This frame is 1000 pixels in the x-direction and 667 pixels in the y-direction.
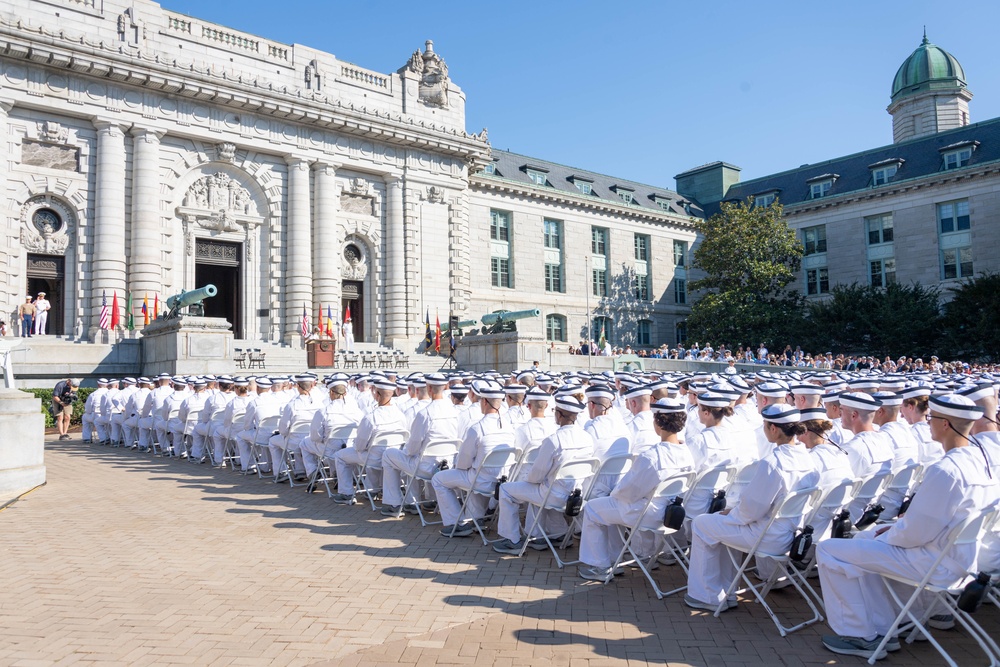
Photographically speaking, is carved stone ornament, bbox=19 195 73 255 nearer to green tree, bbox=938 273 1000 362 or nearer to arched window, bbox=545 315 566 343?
arched window, bbox=545 315 566 343

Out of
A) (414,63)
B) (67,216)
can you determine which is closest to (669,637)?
(67,216)

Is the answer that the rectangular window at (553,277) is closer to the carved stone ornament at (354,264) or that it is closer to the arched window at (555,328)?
the arched window at (555,328)

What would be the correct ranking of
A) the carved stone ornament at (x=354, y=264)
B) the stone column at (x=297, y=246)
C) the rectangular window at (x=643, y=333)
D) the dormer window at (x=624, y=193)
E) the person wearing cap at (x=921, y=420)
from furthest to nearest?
the dormer window at (x=624, y=193), the rectangular window at (x=643, y=333), the carved stone ornament at (x=354, y=264), the stone column at (x=297, y=246), the person wearing cap at (x=921, y=420)

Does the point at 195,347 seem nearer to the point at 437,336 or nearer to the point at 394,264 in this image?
the point at 437,336

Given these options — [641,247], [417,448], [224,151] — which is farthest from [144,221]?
[641,247]

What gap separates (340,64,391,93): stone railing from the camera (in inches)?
1480

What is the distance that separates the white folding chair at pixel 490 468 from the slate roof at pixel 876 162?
49.1m

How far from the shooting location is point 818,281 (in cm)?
5444

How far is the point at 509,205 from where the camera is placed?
4816 cm

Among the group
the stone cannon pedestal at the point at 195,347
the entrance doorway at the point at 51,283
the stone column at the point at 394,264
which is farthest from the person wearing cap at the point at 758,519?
the stone column at the point at 394,264

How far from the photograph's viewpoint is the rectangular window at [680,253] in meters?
57.8

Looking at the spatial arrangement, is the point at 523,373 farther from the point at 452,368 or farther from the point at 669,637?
→ the point at 452,368

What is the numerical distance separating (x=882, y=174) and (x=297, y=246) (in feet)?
135

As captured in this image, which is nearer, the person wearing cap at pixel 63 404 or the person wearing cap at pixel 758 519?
the person wearing cap at pixel 758 519
